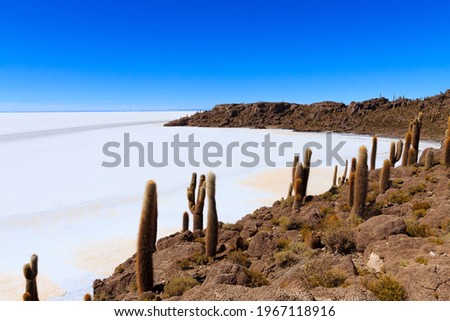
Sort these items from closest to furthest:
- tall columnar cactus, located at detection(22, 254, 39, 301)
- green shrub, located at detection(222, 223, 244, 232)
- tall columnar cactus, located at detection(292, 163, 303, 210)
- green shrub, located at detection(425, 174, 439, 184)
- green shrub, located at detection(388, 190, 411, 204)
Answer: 1. tall columnar cactus, located at detection(22, 254, 39, 301)
2. green shrub, located at detection(388, 190, 411, 204)
3. green shrub, located at detection(222, 223, 244, 232)
4. green shrub, located at detection(425, 174, 439, 184)
5. tall columnar cactus, located at detection(292, 163, 303, 210)

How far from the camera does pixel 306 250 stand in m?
9.16

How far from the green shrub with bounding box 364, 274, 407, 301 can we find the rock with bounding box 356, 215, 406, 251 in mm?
3099

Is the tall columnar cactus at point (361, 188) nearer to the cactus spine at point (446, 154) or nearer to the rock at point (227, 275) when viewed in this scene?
the rock at point (227, 275)

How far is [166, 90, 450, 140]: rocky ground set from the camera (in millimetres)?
63750

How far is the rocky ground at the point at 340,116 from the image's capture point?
6375cm

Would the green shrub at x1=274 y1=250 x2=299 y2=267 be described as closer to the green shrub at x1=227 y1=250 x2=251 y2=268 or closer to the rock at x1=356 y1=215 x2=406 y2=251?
the green shrub at x1=227 y1=250 x2=251 y2=268

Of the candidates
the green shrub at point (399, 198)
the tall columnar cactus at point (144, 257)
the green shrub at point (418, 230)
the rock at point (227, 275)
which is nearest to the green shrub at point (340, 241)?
the green shrub at point (418, 230)

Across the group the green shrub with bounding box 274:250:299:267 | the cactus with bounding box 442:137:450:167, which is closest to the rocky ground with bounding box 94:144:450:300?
the green shrub with bounding box 274:250:299:267

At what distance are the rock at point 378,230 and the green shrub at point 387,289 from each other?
3099 millimetres

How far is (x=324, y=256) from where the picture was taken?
823 centimetres

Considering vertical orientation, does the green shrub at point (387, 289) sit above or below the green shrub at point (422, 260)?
below

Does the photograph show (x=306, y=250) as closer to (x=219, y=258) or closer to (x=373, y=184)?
(x=219, y=258)

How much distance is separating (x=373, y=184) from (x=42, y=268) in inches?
551

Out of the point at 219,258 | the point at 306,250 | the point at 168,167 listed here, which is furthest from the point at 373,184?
the point at 168,167
